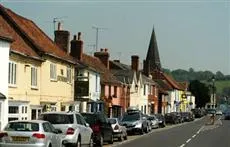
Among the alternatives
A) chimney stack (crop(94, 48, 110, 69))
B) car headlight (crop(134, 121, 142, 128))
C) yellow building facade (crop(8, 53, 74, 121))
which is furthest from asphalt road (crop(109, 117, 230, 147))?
chimney stack (crop(94, 48, 110, 69))

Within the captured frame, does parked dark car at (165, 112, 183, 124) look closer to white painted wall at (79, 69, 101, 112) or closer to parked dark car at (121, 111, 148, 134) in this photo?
white painted wall at (79, 69, 101, 112)

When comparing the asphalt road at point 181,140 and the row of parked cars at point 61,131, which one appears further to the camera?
the asphalt road at point 181,140

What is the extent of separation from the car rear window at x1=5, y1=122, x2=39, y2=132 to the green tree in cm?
15266

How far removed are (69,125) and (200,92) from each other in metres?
150

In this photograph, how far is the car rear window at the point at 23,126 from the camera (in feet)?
73.7

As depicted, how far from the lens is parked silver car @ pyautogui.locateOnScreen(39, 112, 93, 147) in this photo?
86.3 feet

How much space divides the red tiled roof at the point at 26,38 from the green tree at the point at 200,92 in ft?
424

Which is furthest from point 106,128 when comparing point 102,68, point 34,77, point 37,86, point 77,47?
point 102,68

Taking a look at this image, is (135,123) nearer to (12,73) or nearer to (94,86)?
(94,86)

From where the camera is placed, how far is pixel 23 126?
22.6 metres

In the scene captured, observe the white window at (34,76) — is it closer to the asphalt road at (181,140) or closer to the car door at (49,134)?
the asphalt road at (181,140)

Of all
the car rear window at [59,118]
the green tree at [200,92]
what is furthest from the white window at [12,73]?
the green tree at [200,92]

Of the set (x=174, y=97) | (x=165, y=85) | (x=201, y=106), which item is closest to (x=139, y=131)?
(x=165, y=85)

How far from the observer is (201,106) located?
582 ft
